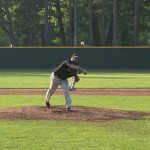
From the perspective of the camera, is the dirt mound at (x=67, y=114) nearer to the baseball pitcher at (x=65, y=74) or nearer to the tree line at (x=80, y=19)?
the baseball pitcher at (x=65, y=74)

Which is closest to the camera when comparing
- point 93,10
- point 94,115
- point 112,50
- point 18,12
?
point 94,115

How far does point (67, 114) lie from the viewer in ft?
43.6

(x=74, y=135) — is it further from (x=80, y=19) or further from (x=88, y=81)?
(x=80, y=19)

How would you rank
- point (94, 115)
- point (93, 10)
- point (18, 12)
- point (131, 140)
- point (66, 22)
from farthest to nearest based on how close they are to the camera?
point (66, 22)
point (18, 12)
point (93, 10)
point (94, 115)
point (131, 140)

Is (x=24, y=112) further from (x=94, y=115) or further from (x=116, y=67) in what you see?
(x=116, y=67)

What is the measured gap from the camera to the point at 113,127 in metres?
11.3

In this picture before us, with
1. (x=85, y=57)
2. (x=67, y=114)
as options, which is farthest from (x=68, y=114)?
(x=85, y=57)

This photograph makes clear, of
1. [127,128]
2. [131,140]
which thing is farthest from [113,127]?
[131,140]

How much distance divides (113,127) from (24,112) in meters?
3.31

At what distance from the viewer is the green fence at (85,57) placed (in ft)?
147

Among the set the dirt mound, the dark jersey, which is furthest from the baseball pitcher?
the dirt mound

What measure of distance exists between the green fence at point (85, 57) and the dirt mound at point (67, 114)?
30.3 meters

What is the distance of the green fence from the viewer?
4472cm

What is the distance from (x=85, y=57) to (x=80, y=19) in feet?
89.3
